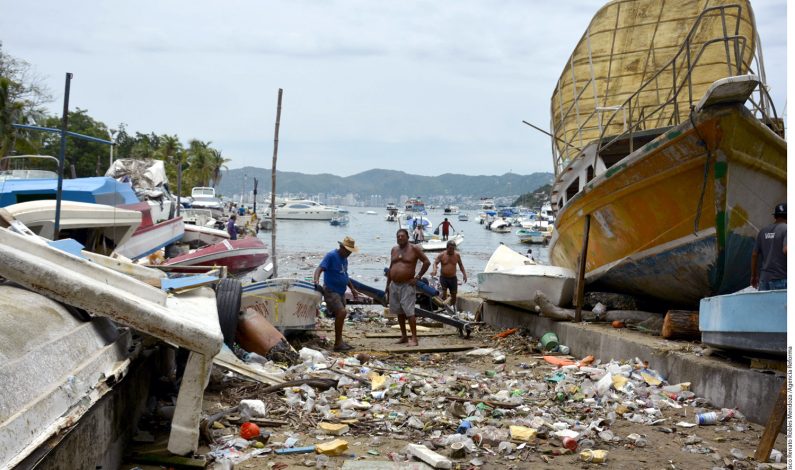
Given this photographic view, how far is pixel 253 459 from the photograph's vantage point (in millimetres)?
4738

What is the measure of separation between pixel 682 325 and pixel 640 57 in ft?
20.8

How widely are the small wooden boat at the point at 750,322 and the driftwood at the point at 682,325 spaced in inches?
59.5

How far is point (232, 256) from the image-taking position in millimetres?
14391

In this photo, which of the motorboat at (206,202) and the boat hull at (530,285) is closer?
the boat hull at (530,285)

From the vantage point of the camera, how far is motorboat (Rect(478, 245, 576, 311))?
1049 centimetres

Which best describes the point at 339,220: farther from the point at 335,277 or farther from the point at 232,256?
the point at 335,277

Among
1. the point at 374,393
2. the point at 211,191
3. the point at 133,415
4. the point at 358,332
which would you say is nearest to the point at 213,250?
the point at 358,332

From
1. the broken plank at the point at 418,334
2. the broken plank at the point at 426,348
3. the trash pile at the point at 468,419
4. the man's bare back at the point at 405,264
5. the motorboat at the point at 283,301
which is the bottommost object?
the broken plank at the point at 418,334

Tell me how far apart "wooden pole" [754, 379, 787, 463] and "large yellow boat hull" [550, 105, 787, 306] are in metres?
4.13

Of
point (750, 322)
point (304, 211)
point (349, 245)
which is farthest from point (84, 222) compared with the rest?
point (304, 211)

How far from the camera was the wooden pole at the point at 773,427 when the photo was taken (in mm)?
4742

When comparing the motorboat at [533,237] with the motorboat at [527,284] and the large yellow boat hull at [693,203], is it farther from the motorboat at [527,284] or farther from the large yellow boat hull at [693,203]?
the large yellow boat hull at [693,203]

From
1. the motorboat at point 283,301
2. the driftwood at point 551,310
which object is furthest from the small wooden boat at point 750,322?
the motorboat at point 283,301

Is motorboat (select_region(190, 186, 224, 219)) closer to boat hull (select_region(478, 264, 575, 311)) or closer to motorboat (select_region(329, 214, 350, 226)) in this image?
motorboat (select_region(329, 214, 350, 226))
